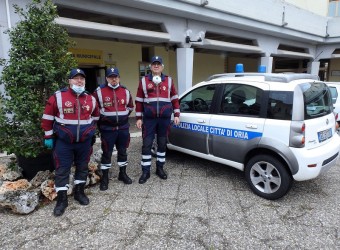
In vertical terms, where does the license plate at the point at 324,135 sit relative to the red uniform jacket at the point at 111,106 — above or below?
below

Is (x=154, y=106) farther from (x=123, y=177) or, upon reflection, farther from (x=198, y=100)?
(x=123, y=177)

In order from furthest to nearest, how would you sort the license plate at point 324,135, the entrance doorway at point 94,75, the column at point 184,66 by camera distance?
the entrance doorway at point 94,75 → the column at point 184,66 → the license plate at point 324,135

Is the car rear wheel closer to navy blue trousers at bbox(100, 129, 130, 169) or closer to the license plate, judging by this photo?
the license plate

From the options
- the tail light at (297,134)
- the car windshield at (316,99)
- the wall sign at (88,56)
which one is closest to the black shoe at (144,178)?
the tail light at (297,134)

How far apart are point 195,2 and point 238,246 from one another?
6.06m

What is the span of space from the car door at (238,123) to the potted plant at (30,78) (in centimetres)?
236

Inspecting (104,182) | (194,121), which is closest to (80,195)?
(104,182)

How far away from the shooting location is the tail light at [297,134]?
3.11m

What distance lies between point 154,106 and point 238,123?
48.7 inches

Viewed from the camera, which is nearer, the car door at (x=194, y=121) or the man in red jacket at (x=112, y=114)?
the man in red jacket at (x=112, y=114)

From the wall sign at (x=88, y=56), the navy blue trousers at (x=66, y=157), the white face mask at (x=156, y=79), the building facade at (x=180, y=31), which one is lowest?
the navy blue trousers at (x=66, y=157)

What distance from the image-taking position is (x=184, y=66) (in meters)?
7.54

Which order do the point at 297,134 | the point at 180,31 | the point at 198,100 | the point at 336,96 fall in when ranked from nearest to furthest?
the point at 297,134 < the point at 198,100 < the point at 336,96 < the point at 180,31

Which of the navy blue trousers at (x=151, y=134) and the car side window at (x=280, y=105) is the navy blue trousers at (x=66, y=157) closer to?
the navy blue trousers at (x=151, y=134)
